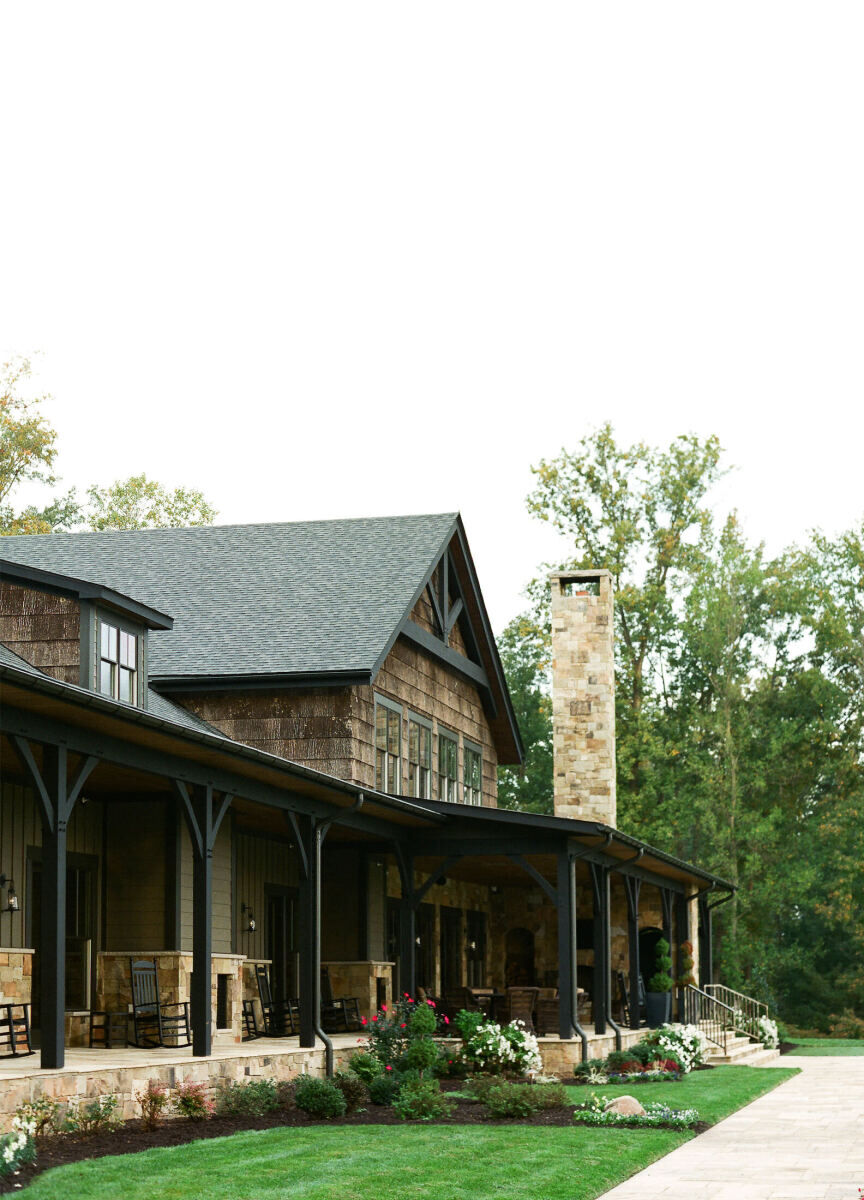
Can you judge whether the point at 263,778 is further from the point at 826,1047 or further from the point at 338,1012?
the point at 826,1047

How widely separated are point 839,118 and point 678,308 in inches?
195

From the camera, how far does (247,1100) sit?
1330cm

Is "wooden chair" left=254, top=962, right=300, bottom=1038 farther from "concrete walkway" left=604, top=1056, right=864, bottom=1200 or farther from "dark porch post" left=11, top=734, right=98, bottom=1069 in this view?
"dark porch post" left=11, top=734, right=98, bottom=1069

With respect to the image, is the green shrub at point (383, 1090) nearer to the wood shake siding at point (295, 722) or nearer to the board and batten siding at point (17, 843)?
the board and batten siding at point (17, 843)

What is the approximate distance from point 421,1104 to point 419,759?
11120 mm

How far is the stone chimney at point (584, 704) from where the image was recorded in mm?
28172

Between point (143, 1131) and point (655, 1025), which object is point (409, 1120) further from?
point (655, 1025)

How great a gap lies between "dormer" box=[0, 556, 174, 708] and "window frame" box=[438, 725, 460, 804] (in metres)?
8.55

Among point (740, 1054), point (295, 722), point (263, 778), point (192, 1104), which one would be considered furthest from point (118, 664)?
point (740, 1054)

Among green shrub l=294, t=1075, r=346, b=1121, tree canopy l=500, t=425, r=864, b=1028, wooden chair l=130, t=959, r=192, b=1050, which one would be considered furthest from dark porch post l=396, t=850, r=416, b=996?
tree canopy l=500, t=425, r=864, b=1028

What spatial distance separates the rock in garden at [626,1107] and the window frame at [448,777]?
11.9 meters

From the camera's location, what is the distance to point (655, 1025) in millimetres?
25875

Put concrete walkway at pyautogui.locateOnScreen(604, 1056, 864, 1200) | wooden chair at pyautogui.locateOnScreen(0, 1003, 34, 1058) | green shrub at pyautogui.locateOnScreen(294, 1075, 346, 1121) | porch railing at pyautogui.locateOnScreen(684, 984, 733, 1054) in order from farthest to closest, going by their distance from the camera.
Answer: porch railing at pyautogui.locateOnScreen(684, 984, 733, 1054) → green shrub at pyautogui.locateOnScreen(294, 1075, 346, 1121) → wooden chair at pyautogui.locateOnScreen(0, 1003, 34, 1058) → concrete walkway at pyautogui.locateOnScreen(604, 1056, 864, 1200)

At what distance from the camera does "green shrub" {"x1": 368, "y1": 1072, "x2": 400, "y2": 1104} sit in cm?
1496
